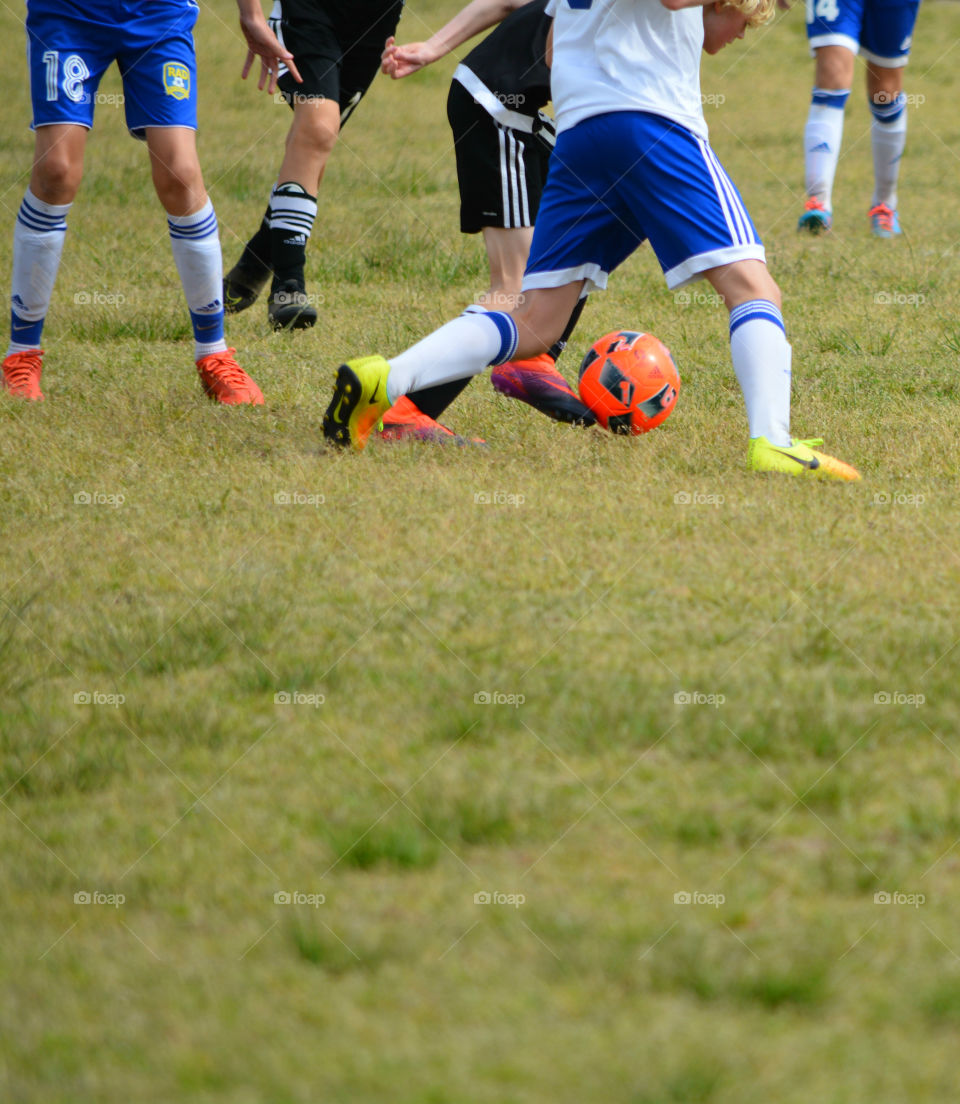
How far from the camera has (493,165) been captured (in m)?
4.90

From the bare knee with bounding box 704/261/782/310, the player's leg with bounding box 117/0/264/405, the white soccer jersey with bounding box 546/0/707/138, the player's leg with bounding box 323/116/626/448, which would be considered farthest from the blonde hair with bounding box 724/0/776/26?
the player's leg with bounding box 117/0/264/405

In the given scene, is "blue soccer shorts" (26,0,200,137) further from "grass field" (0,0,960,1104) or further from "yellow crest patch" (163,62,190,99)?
"grass field" (0,0,960,1104)

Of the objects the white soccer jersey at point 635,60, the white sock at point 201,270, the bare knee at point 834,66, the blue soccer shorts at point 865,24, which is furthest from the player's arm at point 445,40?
the bare knee at point 834,66

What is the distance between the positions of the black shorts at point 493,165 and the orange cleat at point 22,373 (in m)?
1.60

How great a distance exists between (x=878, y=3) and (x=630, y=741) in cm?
659

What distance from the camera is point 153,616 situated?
3.02 metres

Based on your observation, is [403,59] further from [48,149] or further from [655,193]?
[48,149]

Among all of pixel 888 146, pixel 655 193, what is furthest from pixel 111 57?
pixel 888 146

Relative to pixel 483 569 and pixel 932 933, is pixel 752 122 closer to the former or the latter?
pixel 483 569

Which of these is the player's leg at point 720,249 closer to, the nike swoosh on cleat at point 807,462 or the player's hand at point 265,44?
the nike swoosh on cleat at point 807,462

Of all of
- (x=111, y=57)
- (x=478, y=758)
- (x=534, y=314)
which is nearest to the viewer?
(x=478, y=758)

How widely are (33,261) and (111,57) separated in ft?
2.41

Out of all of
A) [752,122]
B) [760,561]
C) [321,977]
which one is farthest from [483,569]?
[752,122]

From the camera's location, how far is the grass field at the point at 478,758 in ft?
5.76
